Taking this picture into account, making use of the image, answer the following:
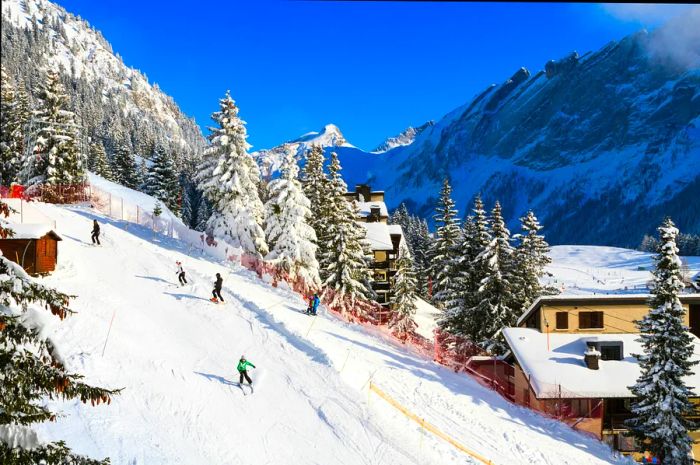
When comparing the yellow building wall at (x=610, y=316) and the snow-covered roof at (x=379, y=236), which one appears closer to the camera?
the yellow building wall at (x=610, y=316)

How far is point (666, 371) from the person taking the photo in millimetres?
26922

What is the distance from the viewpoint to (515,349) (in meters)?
34.9

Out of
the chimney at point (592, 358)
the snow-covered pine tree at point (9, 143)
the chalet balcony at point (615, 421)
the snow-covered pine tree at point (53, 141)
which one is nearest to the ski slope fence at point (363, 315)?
the chalet balcony at point (615, 421)

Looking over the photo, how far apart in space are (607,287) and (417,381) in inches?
3750

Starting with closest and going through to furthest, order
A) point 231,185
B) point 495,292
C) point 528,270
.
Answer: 1. point 495,292
2. point 231,185
3. point 528,270

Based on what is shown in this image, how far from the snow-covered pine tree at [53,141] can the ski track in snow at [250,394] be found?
58.8 ft

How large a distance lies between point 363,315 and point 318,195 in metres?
12.6

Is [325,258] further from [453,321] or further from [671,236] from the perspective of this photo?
[671,236]

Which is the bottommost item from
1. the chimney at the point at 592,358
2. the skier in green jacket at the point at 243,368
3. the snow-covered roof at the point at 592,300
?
the chimney at the point at 592,358

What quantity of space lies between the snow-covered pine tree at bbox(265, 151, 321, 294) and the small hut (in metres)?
15.8

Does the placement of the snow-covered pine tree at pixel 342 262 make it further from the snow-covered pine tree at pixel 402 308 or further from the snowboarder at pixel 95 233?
the snowboarder at pixel 95 233

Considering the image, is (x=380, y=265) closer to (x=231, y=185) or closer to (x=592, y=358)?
(x=231, y=185)

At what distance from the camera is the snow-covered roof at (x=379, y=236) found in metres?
61.2

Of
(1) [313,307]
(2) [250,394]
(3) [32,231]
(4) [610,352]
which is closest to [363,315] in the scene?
(1) [313,307]
